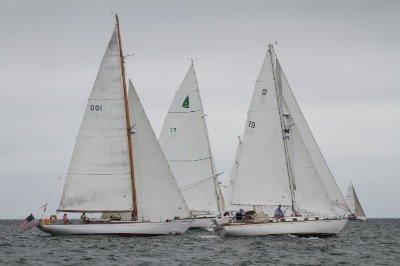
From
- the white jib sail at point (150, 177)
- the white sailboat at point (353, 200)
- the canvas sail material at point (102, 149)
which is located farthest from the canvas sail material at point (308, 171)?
the white sailboat at point (353, 200)

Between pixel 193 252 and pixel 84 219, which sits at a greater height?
pixel 84 219

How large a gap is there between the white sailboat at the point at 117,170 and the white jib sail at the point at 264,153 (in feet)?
17.1

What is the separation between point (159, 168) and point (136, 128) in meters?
3.53

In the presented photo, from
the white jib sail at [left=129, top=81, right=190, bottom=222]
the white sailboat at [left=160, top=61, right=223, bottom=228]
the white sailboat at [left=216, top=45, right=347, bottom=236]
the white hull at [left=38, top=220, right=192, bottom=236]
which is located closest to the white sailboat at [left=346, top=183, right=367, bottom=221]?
the white sailboat at [left=160, top=61, right=223, bottom=228]

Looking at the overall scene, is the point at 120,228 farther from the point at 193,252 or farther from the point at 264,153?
the point at 264,153

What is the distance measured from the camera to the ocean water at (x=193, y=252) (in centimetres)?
3703

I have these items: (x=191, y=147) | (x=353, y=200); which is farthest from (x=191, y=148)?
(x=353, y=200)

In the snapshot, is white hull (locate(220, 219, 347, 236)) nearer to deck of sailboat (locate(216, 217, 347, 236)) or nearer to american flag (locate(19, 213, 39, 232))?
deck of sailboat (locate(216, 217, 347, 236))

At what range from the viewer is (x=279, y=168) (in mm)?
51906

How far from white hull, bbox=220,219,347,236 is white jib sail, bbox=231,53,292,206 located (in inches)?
89.0

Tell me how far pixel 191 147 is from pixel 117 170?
48.4 ft

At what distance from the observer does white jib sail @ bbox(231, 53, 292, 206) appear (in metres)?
51.7

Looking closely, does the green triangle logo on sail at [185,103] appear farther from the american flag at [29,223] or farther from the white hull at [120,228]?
the american flag at [29,223]

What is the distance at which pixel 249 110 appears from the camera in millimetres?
52250
